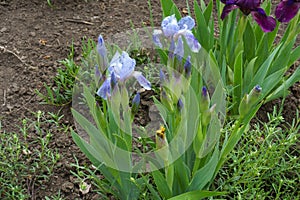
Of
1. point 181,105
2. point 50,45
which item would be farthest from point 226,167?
point 50,45

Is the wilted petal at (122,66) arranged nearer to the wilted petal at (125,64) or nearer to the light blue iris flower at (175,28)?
the wilted petal at (125,64)

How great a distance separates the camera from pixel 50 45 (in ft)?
7.37

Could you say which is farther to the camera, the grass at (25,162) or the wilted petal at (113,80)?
the grass at (25,162)

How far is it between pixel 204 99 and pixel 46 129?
2.77 ft

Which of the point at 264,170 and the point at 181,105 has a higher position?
the point at 181,105

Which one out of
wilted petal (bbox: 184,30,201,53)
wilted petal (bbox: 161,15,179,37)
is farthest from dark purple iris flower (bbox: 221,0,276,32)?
wilted petal (bbox: 161,15,179,37)

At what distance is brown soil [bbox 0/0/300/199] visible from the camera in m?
1.82

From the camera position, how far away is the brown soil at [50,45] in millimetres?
1821

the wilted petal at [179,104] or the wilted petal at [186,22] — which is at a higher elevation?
the wilted petal at [186,22]

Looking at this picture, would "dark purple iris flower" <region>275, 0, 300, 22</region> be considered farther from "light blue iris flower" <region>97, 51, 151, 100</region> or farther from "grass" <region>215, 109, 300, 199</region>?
"light blue iris flower" <region>97, 51, 151, 100</region>

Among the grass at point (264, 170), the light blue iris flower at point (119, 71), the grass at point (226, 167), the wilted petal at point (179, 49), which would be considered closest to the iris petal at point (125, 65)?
the light blue iris flower at point (119, 71)

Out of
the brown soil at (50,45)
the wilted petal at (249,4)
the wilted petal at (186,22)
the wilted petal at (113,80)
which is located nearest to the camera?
the wilted petal at (113,80)

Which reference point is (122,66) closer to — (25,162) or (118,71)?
(118,71)

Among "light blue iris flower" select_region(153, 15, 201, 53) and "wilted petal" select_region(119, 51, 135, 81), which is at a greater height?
"light blue iris flower" select_region(153, 15, 201, 53)
